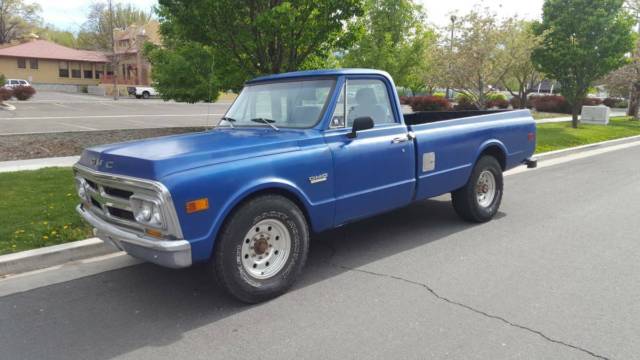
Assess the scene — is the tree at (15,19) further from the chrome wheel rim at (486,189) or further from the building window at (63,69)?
the chrome wheel rim at (486,189)

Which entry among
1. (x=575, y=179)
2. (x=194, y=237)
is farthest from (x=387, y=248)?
(x=575, y=179)

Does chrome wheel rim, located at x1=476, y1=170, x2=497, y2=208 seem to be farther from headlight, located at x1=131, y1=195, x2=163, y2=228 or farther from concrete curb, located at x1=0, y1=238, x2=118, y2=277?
concrete curb, located at x1=0, y1=238, x2=118, y2=277

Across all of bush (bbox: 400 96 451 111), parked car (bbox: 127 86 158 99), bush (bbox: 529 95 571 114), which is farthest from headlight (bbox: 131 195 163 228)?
parked car (bbox: 127 86 158 99)

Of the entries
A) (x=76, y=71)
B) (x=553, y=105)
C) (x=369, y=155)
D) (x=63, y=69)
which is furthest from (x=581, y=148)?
(x=76, y=71)

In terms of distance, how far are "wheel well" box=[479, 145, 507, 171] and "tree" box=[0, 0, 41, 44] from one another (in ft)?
280

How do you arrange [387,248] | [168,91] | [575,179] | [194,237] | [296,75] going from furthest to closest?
1. [168,91]
2. [575,179]
3. [387,248]
4. [296,75]
5. [194,237]

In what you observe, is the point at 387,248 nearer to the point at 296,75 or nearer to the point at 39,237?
the point at 296,75

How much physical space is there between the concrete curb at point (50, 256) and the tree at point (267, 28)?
533 cm

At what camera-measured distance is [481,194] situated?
21.5 ft

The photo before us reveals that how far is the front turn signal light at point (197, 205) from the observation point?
3.60m

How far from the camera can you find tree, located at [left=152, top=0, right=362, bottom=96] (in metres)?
9.19

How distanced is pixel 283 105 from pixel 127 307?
238cm

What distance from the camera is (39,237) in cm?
543

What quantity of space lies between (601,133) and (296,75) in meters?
17.1
